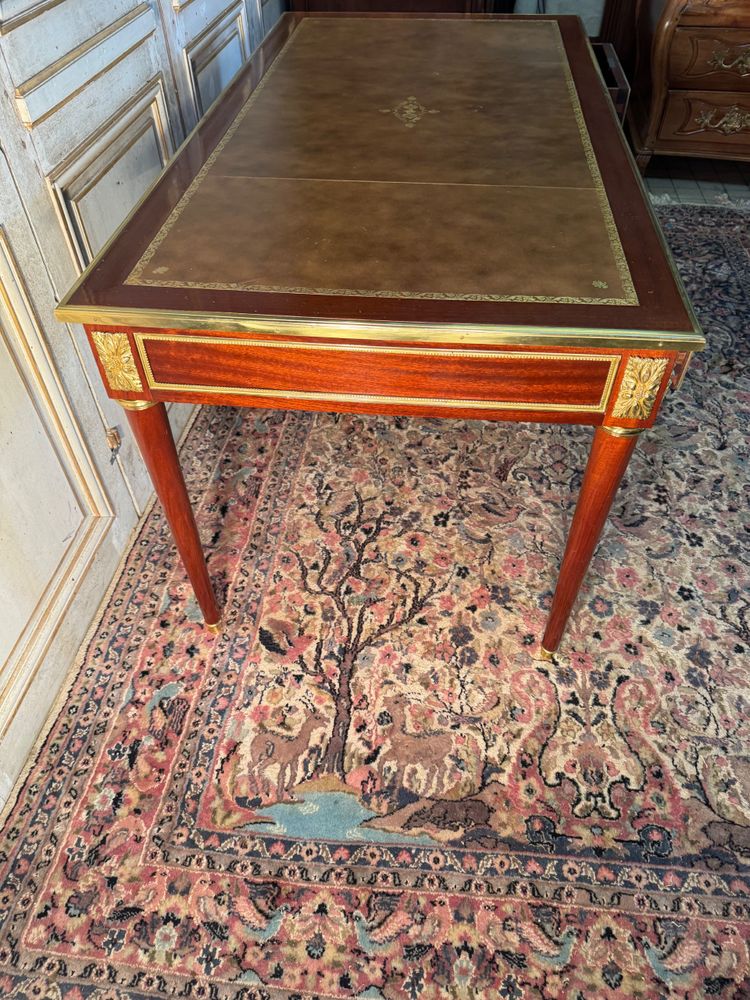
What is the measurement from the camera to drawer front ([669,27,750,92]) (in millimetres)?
3057

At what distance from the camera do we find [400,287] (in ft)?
4.07

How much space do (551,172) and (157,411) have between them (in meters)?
0.95

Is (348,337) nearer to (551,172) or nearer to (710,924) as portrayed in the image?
(551,172)

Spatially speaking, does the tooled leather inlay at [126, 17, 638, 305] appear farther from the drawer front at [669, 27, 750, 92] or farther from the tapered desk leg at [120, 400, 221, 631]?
the drawer front at [669, 27, 750, 92]

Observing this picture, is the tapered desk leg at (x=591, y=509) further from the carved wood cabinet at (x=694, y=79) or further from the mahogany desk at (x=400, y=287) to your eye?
the carved wood cabinet at (x=694, y=79)

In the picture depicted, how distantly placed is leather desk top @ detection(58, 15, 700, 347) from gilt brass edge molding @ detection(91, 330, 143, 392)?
0.16 feet

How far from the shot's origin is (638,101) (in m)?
3.61

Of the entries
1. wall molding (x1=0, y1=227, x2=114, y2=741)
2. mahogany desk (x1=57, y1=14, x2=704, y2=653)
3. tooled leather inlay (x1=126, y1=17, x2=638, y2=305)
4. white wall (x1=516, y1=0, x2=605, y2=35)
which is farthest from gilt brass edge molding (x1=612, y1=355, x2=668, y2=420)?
white wall (x1=516, y1=0, x2=605, y2=35)

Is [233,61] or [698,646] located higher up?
[233,61]

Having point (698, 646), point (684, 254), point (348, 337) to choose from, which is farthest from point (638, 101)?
point (348, 337)

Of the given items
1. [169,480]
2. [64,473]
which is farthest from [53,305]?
[169,480]

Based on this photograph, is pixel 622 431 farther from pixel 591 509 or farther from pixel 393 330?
pixel 393 330

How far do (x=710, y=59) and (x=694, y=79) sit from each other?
9 cm

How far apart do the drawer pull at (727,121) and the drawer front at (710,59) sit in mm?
91
